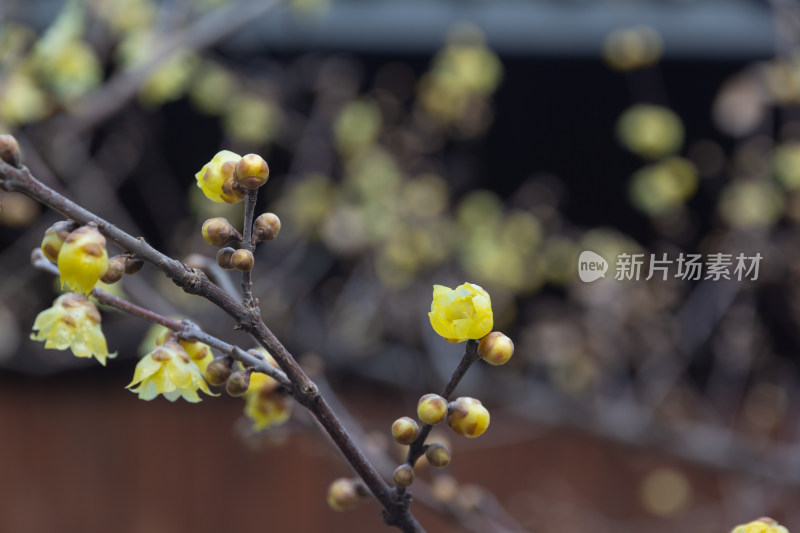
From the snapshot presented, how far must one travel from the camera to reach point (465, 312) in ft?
2.16

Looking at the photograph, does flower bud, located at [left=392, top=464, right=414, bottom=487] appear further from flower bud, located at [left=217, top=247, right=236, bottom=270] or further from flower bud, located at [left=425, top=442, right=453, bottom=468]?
flower bud, located at [left=217, top=247, right=236, bottom=270]

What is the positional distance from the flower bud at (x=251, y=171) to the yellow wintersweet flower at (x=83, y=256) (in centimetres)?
14

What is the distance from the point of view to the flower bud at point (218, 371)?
656mm

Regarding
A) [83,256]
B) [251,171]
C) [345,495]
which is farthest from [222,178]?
[345,495]

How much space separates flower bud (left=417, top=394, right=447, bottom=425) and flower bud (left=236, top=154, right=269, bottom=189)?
0.88 ft

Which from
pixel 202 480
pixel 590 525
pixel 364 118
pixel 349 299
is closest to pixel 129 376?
pixel 202 480

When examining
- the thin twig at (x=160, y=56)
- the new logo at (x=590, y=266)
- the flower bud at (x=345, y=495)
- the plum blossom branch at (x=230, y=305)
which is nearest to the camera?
the plum blossom branch at (x=230, y=305)

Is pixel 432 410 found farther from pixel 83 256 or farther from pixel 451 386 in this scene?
pixel 83 256

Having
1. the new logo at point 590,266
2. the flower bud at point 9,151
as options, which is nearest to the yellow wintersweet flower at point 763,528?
the flower bud at point 9,151

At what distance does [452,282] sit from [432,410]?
2.47 m

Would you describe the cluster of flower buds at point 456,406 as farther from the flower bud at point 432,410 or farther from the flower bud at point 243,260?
the flower bud at point 243,260

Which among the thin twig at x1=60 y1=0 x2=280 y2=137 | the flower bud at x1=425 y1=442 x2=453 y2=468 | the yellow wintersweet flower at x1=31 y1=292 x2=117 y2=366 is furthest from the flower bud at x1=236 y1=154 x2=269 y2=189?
the thin twig at x1=60 y1=0 x2=280 y2=137

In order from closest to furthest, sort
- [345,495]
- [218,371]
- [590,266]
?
[218,371], [345,495], [590,266]

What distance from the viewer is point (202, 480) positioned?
3.13 metres
